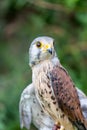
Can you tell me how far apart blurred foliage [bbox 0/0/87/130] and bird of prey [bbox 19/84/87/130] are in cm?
149

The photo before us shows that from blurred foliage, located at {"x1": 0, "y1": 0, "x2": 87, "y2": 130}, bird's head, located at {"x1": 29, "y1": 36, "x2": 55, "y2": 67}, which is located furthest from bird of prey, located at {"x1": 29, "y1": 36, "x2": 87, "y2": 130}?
blurred foliage, located at {"x1": 0, "y1": 0, "x2": 87, "y2": 130}

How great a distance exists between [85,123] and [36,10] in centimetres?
367

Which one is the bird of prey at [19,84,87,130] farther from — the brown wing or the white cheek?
the white cheek

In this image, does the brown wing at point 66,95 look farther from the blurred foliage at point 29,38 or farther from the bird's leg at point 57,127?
the blurred foliage at point 29,38

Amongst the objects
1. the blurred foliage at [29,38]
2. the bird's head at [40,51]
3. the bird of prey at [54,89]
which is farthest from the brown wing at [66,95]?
the blurred foliage at [29,38]

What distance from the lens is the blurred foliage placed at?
7.27 metres

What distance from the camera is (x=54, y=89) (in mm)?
5086

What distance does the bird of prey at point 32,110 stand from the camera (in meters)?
5.03

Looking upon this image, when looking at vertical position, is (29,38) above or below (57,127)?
above

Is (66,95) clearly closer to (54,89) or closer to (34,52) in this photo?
(54,89)

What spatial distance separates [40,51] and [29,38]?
2.93 metres

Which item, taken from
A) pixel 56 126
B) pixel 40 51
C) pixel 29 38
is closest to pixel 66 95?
pixel 56 126

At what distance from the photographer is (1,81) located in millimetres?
7582

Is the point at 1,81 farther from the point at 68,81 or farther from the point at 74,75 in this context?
the point at 68,81
